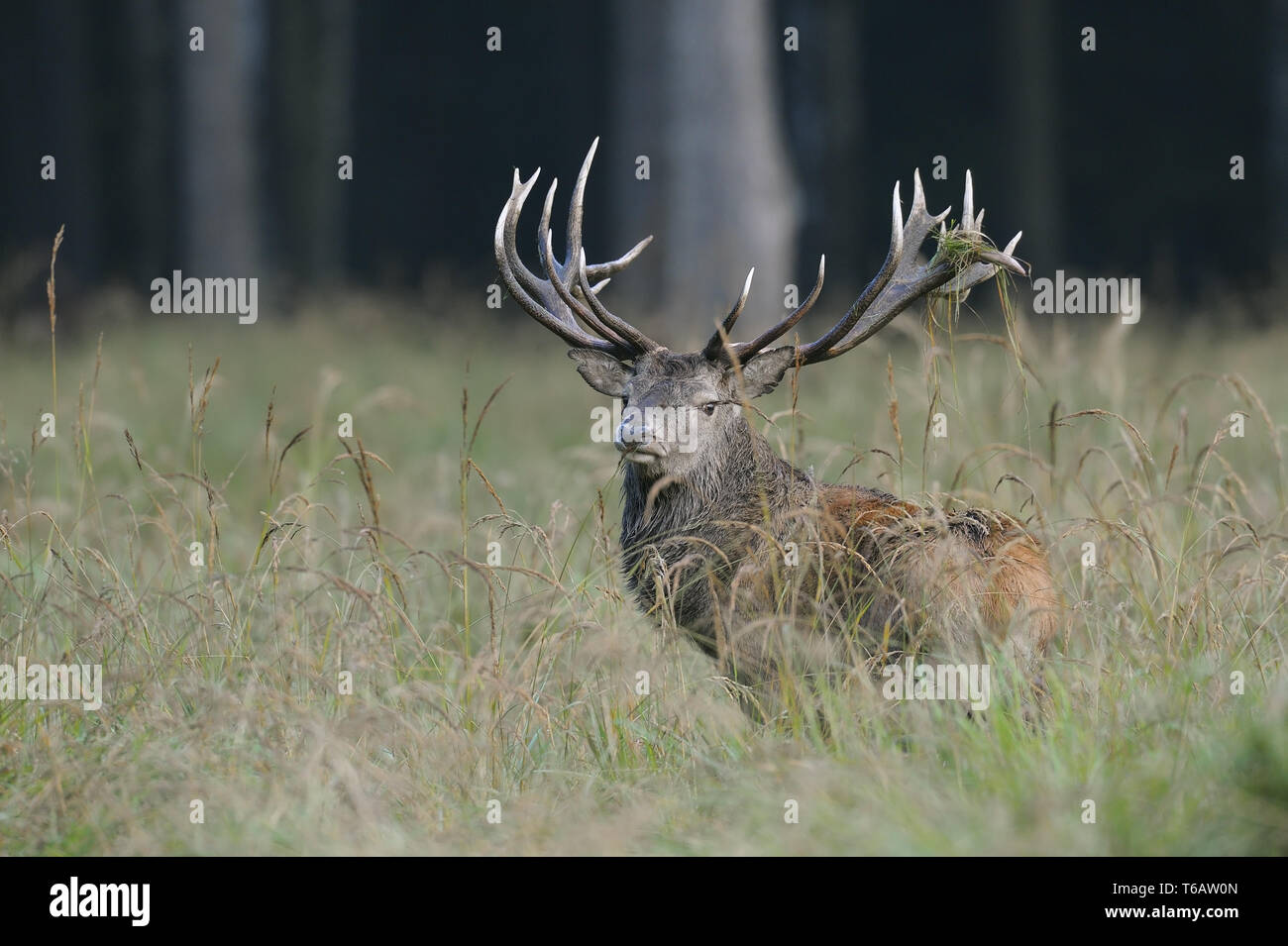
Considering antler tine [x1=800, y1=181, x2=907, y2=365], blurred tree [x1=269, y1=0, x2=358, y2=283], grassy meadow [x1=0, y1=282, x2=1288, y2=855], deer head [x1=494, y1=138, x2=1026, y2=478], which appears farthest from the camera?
blurred tree [x1=269, y1=0, x2=358, y2=283]

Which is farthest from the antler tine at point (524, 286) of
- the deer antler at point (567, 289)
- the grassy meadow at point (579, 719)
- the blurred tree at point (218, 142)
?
the blurred tree at point (218, 142)

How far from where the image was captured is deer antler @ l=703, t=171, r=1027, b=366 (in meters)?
4.48

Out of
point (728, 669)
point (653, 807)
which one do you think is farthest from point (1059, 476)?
point (653, 807)

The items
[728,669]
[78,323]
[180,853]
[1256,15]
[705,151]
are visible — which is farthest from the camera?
[1256,15]

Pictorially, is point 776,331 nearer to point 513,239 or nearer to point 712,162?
point 513,239

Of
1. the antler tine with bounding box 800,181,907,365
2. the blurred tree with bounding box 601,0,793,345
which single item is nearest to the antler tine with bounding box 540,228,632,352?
the antler tine with bounding box 800,181,907,365

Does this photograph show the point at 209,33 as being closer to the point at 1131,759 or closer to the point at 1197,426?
the point at 1197,426

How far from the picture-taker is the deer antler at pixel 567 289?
4.80 meters

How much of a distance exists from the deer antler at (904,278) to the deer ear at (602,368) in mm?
336

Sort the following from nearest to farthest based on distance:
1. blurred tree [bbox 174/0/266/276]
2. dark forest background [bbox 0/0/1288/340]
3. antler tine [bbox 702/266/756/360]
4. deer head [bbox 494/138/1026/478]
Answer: antler tine [bbox 702/266/756/360] → deer head [bbox 494/138/1026/478] → dark forest background [bbox 0/0/1288/340] → blurred tree [bbox 174/0/266/276]

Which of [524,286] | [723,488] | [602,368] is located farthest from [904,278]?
[524,286]

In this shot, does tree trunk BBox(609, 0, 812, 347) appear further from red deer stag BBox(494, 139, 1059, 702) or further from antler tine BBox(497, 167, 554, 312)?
red deer stag BBox(494, 139, 1059, 702)
